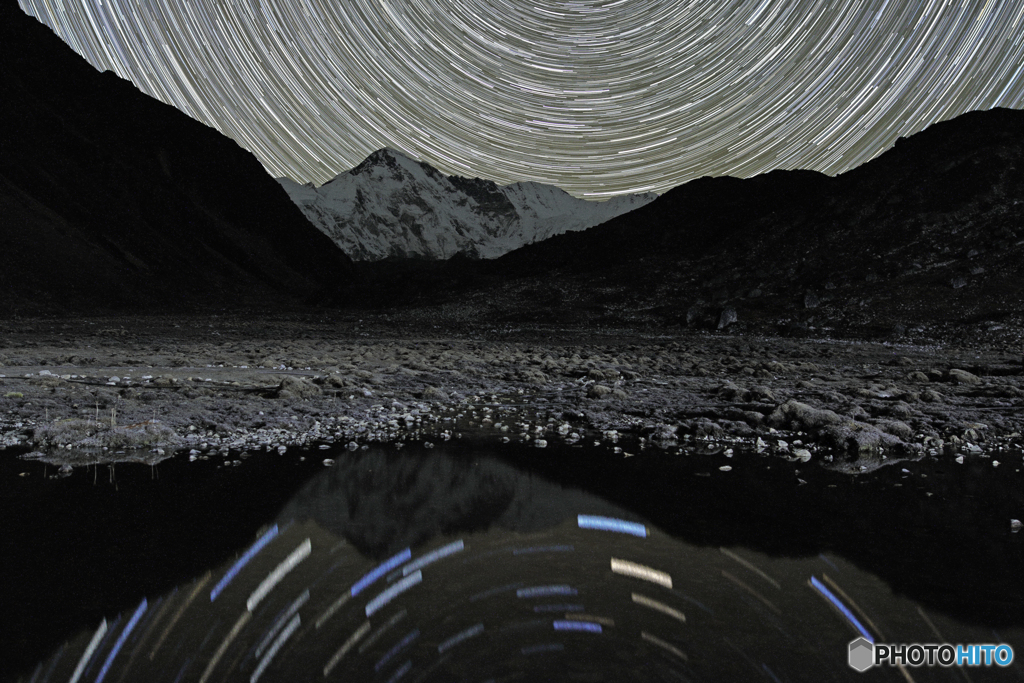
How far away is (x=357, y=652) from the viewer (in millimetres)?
3924

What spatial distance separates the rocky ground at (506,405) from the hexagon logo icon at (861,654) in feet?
14.7

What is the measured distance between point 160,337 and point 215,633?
108 ft

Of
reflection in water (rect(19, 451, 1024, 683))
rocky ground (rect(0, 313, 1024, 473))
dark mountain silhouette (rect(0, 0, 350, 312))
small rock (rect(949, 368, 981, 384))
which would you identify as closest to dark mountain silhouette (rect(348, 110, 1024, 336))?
rocky ground (rect(0, 313, 1024, 473))

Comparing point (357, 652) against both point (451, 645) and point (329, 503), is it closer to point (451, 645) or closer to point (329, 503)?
point (451, 645)

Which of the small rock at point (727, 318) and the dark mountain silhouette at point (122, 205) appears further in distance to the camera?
the dark mountain silhouette at point (122, 205)

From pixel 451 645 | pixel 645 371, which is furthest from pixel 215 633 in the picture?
pixel 645 371

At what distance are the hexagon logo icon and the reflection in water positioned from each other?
0.21ft

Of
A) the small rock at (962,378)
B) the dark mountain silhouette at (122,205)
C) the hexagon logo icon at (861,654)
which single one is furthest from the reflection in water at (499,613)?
the dark mountain silhouette at (122,205)

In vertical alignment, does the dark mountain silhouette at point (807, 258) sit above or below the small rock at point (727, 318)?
above

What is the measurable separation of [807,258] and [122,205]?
88.7m

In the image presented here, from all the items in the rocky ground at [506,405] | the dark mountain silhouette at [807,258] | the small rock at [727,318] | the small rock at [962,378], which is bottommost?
the rocky ground at [506,405]

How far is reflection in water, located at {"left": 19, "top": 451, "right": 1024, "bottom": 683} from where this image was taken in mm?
3783

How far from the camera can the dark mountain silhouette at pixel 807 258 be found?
4253cm

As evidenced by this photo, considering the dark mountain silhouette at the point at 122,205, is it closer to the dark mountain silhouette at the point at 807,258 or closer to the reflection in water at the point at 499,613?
the dark mountain silhouette at the point at 807,258
